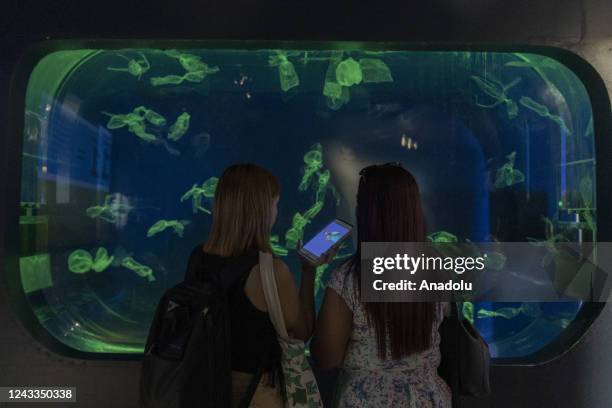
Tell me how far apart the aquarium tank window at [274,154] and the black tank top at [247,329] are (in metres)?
1.60

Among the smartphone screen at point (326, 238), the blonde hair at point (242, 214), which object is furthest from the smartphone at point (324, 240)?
the blonde hair at point (242, 214)

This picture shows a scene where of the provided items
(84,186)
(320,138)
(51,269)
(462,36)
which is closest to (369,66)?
(320,138)

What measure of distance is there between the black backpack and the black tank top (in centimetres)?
2

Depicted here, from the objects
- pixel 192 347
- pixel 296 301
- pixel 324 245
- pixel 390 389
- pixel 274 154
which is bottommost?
pixel 390 389

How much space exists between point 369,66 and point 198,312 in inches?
112

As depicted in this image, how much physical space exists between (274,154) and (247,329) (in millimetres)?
3180

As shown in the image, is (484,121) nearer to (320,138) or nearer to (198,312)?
(320,138)

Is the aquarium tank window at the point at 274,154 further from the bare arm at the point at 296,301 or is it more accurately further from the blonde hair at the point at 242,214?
the bare arm at the point at 296,301

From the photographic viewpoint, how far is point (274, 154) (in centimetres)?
472

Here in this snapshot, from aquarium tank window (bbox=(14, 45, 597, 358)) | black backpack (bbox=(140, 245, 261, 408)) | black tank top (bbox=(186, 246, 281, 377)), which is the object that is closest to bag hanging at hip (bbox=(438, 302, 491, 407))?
black tank top (bbox=(186, 246, 281, 377))

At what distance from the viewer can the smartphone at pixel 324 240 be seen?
167 cm

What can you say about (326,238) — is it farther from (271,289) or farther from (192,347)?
(192,347)

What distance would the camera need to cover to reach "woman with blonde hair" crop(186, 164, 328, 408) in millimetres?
1604

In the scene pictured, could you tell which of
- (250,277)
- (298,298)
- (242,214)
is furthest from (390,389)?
(242,214)
